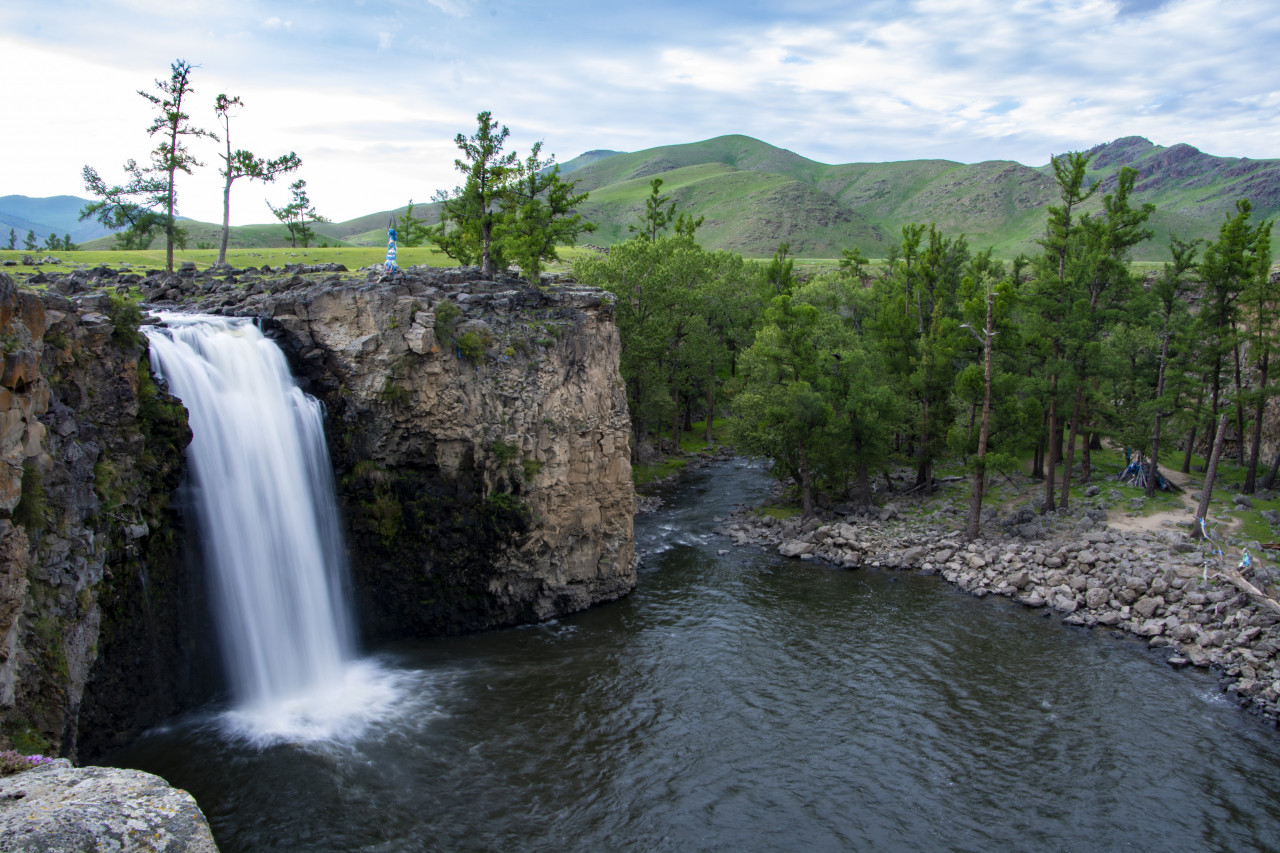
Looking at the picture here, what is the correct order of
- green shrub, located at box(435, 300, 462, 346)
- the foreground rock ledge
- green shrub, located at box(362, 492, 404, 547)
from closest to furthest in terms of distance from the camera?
1. the foreground rock ledge
2. green shrub, located at box(362, 492, 404, 547)
3. green shrub, located at box(435, 300, 462, 346)

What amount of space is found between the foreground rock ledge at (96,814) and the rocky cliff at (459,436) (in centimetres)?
1630

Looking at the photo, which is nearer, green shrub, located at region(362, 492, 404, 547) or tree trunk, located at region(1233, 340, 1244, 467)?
green shrub, located at region(362, 492, 404, 547)

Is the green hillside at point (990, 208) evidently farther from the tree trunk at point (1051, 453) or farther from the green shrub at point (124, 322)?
the green shrub at point (124, 322)

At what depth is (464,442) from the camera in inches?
1007

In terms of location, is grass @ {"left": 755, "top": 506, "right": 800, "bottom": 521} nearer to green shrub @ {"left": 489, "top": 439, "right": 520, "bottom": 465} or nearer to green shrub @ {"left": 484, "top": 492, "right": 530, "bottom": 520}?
green shrub @ {"left": 484, "top": 492, "right": 530, "bottom": 520}

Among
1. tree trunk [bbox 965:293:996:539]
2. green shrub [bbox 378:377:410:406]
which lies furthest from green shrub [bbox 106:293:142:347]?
tree trunk [bbox 965:293:996:539]

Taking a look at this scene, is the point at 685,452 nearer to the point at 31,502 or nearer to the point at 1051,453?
the point at 1051,453

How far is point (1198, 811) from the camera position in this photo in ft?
54.4

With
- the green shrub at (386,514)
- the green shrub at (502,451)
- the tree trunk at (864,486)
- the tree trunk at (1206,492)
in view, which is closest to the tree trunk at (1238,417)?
the tree trunk at (1206,492)

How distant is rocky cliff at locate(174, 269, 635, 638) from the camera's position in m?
24.3

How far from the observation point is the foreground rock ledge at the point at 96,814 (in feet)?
22.9

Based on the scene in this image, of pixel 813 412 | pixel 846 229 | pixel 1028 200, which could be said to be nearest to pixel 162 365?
pixel 813 412

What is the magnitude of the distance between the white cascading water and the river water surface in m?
1.29

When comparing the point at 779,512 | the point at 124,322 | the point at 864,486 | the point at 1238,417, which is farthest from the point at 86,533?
the point at 1238,417
